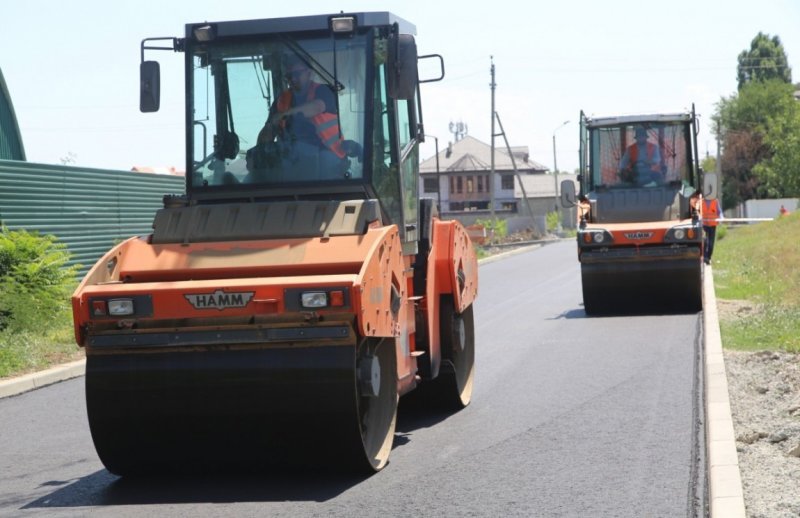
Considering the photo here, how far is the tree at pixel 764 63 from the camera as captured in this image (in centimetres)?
11194

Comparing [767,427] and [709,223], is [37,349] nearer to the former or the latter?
[767,427]

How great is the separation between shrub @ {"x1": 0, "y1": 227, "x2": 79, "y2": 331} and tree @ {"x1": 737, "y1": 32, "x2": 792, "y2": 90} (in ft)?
334

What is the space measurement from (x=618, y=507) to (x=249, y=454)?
2.16 meters

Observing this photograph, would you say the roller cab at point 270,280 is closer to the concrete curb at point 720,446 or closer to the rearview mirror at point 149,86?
the rearview mirror at point 149,86

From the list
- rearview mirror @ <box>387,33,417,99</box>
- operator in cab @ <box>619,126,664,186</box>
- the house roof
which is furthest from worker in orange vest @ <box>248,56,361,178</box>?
the house roof

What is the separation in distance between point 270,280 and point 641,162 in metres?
13.1

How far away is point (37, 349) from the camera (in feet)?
47.0

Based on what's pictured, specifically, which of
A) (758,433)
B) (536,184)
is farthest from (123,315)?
(536,184)

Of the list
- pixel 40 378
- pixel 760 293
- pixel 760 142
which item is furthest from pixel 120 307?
pixel 760 142

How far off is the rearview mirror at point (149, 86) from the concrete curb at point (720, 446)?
14.4 ft

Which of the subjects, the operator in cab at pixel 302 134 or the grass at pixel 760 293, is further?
the grass at pixel 760 293

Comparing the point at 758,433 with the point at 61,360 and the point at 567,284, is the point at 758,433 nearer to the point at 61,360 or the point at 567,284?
the point at 61,360

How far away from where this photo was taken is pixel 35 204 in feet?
65.9

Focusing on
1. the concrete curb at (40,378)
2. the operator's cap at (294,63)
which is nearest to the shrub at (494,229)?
the concrete curb at (40,378)
